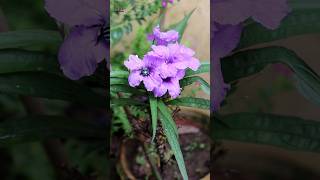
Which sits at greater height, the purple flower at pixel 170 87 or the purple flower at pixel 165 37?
the purple flower at pixel 165 37

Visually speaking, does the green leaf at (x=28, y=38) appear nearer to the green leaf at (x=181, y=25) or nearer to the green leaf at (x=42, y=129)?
the green leaf at (x=42, y=129)

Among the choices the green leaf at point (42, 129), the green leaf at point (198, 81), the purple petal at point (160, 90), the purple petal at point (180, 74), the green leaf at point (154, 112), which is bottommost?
the green leaf at point (42, 129)

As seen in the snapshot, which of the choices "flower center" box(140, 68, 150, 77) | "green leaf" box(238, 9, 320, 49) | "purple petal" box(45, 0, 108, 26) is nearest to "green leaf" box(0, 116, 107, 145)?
"purple petal" box(45, 0, 108, 26)

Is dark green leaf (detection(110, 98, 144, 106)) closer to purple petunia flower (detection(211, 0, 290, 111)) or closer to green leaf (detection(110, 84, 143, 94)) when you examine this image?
green leaf (detection(110, 84, 143, 94))

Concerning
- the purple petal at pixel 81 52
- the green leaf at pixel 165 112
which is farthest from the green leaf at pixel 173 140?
the purple petal at pixel 81 52

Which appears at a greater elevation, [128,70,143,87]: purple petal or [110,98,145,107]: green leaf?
[128,70,143,87]: purple petal

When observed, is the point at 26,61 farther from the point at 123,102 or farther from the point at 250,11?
the point at 250,11

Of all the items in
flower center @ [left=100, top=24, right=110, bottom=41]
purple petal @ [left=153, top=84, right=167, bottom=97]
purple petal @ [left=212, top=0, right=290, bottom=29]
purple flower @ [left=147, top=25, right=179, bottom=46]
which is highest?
purple petal @ [left=212, top=0, right=290, bottom=29]

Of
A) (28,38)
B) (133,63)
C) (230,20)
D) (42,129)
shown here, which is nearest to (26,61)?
(28,38)
